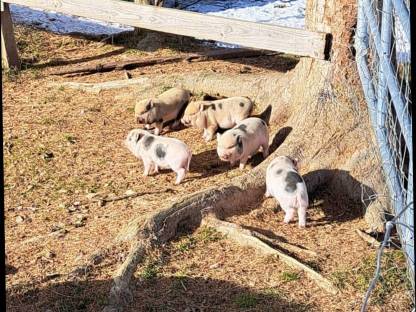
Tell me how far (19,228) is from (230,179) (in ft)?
5.18

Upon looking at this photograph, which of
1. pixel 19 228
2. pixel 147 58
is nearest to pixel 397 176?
pixel 19 228

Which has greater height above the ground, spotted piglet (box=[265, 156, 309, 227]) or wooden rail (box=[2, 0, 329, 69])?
wooden rail (box=[2, 0, 329, 69])

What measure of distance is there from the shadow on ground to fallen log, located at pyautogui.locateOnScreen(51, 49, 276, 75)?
472 cm

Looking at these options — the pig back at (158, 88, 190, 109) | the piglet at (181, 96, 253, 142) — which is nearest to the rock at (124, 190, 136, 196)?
Result: the piglet at (181, 96, 253, 142)

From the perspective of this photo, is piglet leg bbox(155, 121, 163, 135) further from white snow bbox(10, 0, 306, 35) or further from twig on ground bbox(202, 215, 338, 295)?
white snow bbox(10, 0, 306, 35)

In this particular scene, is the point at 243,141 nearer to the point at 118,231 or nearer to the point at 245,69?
the point at 118,231

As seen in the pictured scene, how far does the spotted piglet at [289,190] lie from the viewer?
5.56 metres

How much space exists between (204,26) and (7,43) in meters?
3.04

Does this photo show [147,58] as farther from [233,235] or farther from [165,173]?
[233,235]

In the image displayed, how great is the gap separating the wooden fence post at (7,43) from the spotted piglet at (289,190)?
14.6 feet

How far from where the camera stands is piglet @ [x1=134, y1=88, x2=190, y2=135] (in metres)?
7.44

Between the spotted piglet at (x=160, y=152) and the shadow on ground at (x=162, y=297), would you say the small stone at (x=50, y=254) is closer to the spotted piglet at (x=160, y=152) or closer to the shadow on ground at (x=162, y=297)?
the shadow on ground at (x=162, y=297)

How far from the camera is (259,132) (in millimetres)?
6590

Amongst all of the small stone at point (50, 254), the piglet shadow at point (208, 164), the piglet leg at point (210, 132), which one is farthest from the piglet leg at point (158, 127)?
the small stone at point (50, 254)
